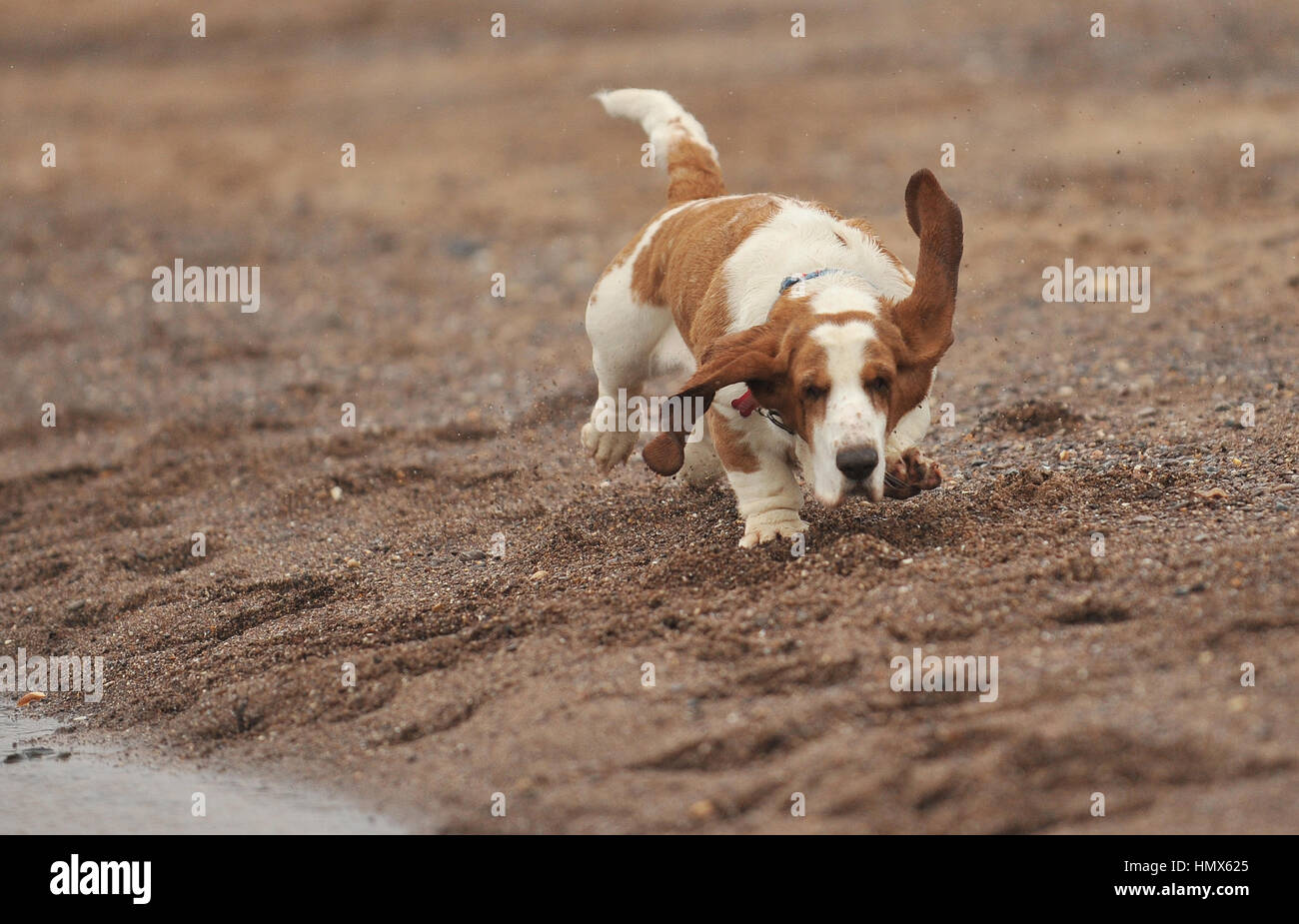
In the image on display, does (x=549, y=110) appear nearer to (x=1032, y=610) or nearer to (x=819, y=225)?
(x=819, y=225)

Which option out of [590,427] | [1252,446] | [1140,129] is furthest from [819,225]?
[1140,129]

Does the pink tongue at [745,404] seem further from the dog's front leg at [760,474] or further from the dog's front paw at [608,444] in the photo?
the dog's front paw at [608,444]

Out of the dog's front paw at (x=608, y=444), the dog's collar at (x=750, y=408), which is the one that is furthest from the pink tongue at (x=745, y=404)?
the dog's front paw at (x=608, y=444)

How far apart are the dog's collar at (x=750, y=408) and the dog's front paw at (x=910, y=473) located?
17.3 inches

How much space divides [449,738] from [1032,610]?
2173 millimetres

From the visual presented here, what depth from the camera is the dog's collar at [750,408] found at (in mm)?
6082

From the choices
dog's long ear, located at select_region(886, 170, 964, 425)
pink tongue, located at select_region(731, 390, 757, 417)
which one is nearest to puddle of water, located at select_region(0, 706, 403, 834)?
pink tongue, located at select_region(731, 390, 757, 417)

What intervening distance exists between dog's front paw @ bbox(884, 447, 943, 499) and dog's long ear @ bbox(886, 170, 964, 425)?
0.19m

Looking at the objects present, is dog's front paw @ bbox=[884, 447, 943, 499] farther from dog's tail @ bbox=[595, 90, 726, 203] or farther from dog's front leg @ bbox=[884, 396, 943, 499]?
dog's tail @ bbox=[595, 90, 726, 203]

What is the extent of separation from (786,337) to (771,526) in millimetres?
1021

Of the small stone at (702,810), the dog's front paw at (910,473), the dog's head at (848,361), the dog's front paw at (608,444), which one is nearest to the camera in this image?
the small stone at (702,810)

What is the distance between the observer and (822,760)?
15.7ft

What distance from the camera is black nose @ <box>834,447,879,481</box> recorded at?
216 inches

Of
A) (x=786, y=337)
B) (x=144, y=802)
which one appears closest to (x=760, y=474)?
(x=786, y=337)
